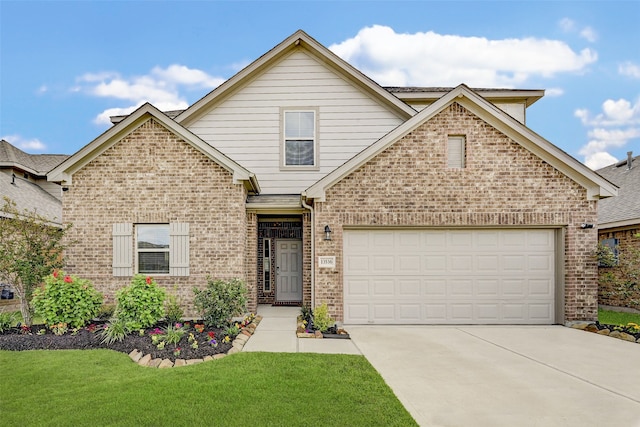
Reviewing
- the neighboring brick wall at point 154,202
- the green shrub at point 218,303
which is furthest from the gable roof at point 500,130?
the green shrub at point 218,303

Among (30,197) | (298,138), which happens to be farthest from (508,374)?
(30,197)

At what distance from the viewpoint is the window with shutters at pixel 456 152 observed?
32.1 feet

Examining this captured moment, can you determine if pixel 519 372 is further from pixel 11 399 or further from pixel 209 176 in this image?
pixel 209 176

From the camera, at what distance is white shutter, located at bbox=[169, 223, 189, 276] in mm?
10023

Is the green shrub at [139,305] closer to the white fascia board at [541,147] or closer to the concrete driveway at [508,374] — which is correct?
the concrete driveway at [508,374]

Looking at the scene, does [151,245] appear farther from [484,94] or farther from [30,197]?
[484,94]

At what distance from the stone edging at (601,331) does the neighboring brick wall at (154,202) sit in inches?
334

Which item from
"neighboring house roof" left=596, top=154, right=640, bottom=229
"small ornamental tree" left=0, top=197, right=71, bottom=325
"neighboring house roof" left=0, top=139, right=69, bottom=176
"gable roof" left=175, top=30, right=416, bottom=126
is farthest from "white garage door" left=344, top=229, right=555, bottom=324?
"neighboring house roof" left=0, top=139, right=69, bottom=176

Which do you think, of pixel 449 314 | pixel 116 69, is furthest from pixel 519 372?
pixel 116 69

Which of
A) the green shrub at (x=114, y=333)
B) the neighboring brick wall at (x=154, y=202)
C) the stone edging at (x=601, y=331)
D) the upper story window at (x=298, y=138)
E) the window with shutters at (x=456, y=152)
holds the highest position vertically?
the upper story window at (x=298, y=138)

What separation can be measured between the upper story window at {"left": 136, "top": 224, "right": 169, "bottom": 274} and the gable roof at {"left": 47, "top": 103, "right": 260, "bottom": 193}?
2.19m

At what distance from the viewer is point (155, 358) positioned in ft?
21.3

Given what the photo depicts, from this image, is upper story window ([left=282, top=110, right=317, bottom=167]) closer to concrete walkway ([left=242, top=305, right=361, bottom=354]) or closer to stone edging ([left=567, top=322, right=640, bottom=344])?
concrete walkway ([left=242, top=305, right=361, bottom=354])

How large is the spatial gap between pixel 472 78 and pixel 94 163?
51.8 feet
